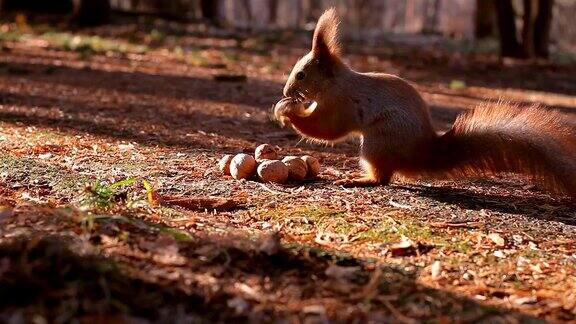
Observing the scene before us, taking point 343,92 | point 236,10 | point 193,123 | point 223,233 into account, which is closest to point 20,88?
point 193,123

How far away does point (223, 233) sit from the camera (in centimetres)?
254

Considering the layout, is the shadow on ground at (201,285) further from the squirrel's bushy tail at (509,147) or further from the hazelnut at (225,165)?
the hazelnut at (225,165)

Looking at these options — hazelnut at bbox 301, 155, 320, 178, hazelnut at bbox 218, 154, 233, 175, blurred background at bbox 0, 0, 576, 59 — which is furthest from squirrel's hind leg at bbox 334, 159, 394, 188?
blurred background at bbox 0, 0, 576, 59

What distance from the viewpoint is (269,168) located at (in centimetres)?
340

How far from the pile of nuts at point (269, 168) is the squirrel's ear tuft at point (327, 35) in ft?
1.84

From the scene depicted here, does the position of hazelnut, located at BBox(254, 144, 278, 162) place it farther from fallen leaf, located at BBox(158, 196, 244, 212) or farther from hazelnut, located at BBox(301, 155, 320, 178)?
fallen leaf, located at BBox(158, 196, 244, 212)

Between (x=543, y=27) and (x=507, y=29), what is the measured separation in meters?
0.77

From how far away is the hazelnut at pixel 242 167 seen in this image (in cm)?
342

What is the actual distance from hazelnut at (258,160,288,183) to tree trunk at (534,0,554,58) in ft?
28.2

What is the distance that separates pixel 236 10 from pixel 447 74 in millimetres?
22735

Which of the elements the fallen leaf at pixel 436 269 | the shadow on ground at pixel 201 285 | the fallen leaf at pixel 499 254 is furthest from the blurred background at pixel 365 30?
the shadow on ground at pixel 201 285

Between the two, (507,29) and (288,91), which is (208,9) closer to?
(507,29)

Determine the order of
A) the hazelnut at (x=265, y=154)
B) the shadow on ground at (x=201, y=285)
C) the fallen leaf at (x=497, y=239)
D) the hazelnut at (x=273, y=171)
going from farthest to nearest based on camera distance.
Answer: the hazelnut at (x=265, y=154)
the hazelnut at (x=273, y=171)
the fallen leaf at (x=497, y=239)
the shadow on ground at (x=201, y=285)

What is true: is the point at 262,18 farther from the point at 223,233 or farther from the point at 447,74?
the point at 223,233
